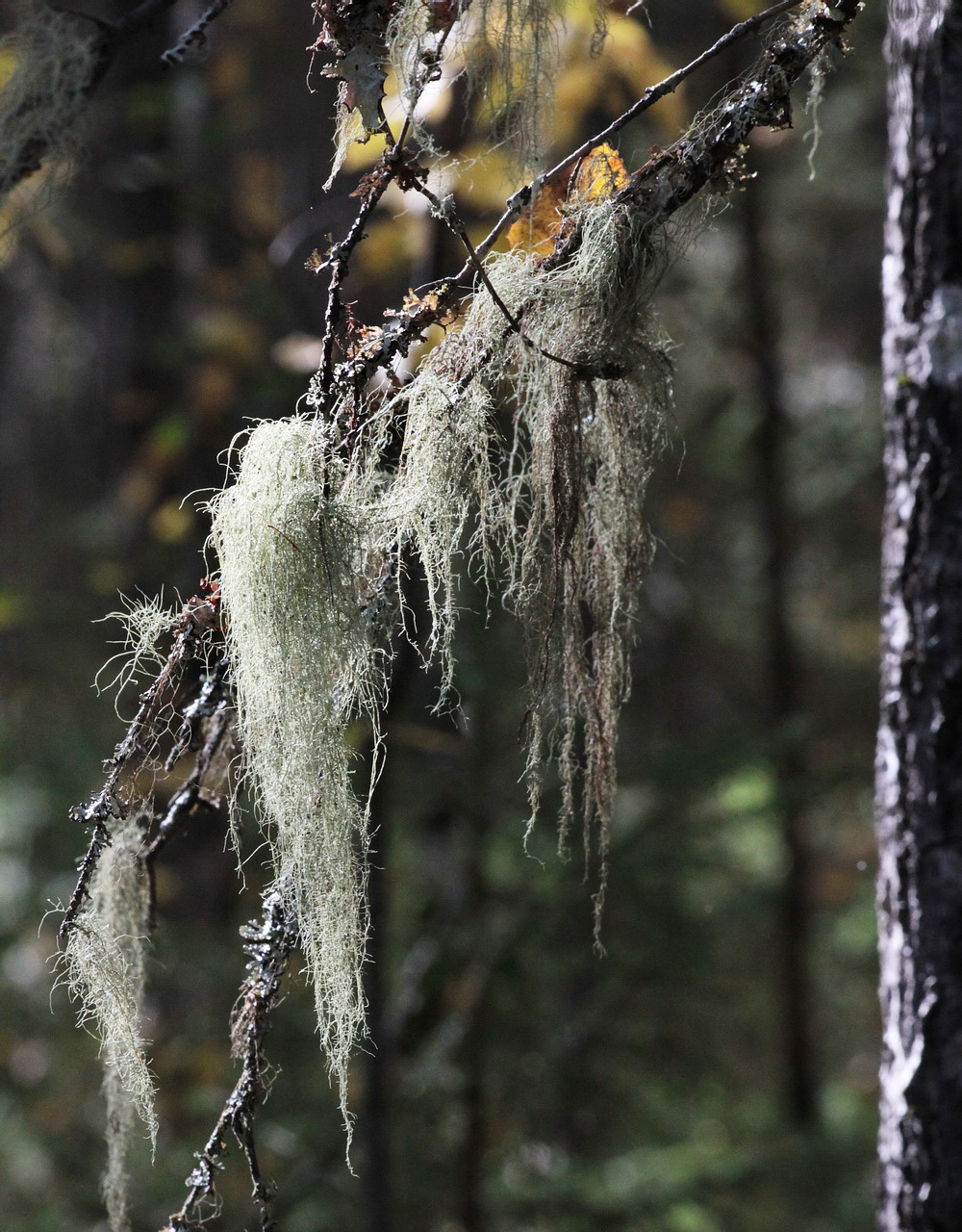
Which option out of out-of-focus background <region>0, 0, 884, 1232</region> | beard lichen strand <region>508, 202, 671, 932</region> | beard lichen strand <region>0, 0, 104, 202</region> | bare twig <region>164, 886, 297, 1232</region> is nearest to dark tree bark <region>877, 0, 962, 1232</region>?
out-of-focus background <region>0, 0, 884, 1232</region>

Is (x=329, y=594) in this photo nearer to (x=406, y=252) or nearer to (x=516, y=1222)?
(x=406, y=252)

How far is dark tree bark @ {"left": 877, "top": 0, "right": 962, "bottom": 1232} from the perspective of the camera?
5.70ft

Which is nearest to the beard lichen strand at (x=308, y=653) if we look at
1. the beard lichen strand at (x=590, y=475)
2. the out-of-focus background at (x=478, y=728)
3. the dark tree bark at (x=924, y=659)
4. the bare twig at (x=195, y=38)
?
the beard lichen strand at (x=590, y=475)

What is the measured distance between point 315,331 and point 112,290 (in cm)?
327

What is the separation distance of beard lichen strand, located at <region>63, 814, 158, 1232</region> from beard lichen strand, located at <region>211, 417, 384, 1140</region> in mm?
229

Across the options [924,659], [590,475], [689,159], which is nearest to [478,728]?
[924,659]

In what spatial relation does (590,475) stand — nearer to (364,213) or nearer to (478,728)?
(364,213)

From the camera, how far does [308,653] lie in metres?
1.14

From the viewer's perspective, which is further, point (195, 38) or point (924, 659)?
point (924, 659)

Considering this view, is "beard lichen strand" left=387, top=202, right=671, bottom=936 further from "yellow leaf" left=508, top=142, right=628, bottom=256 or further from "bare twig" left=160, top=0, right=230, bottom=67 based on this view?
"bare twig" left=160, top=0, right=230, bottom=67

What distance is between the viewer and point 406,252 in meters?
3.02

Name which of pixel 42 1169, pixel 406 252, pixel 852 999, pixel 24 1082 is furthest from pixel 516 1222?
pixel 852 999

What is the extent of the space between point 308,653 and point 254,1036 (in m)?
0.46

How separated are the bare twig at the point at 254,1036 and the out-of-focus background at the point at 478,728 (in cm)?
79
